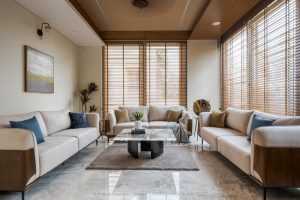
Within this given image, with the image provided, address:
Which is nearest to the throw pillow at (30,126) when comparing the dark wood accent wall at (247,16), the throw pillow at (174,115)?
the throw pillow at (174,115)

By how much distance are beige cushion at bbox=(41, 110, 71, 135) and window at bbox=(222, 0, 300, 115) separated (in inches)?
147

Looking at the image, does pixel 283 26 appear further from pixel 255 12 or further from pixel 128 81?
pixel 128 81

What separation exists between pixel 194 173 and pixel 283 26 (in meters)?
2.61

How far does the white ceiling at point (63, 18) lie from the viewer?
3436 mm

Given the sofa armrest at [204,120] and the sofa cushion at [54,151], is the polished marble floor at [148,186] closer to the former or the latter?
the sofa cushion at [54,151]

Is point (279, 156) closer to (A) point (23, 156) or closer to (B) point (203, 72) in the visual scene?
(A) point (23, 156)

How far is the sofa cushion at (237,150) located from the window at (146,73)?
3038mm

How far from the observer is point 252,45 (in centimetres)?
425

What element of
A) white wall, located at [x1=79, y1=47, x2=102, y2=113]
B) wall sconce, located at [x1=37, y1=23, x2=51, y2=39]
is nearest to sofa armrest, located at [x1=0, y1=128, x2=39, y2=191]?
wall sconce, located at [x1=37, y1=23, x2=51, y2=39]

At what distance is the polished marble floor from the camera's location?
2.31 meters

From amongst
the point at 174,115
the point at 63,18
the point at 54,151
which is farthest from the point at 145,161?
the point at 63,18

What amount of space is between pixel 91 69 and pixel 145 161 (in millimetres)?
3781

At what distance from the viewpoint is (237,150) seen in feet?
8.88

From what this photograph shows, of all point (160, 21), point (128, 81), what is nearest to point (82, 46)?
point (128, 81)
